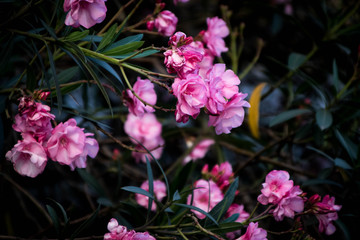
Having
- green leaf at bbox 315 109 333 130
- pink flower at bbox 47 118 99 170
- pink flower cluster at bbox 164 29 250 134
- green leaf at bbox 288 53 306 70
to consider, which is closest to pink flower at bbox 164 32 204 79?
pink flower cluster at bbox 164 29 250 134

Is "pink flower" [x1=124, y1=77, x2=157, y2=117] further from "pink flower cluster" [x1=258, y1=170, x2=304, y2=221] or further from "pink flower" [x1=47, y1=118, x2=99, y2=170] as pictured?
"pink flower cluster" [x1=258, y1=170, x2=304, y2=221]

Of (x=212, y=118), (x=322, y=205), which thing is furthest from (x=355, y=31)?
(x=212, y=118)

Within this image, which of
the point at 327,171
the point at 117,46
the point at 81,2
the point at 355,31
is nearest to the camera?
the point at 81,2

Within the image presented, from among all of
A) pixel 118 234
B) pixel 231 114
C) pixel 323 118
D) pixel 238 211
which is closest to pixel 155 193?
pixel 238 211

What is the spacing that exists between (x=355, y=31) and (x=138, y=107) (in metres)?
1.21

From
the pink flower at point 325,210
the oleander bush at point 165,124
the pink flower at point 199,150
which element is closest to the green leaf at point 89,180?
the oleander bush at point 165,124

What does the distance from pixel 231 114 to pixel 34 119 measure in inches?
17.4

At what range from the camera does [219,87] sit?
76 cm

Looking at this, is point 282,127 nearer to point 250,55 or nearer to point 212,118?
point 250,55

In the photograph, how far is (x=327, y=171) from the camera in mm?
1313

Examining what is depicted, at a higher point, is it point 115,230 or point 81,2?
point 81,2

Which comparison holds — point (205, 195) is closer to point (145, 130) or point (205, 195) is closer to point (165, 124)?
point (145, 130)

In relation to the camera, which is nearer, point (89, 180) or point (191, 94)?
point (191, 94)

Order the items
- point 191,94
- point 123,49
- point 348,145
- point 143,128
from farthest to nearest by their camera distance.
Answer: point 143,128, point 348,145, point 123,49, point 191,94
